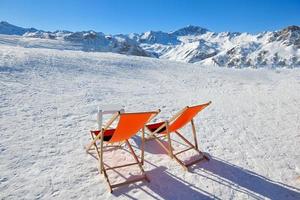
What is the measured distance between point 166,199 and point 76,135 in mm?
2943

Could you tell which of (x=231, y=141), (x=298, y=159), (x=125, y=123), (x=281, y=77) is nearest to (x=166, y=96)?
(x=231, y=141)

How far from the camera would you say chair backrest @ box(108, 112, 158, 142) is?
14.2 ft

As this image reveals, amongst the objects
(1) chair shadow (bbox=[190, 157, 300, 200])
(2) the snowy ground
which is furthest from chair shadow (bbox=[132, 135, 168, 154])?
(1) chair shadow (bbox=[190, 157, 300, 200])

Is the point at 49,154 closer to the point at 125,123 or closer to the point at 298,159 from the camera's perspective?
the point at 125,123

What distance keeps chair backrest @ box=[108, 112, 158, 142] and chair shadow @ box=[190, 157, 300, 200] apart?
53.3 inches

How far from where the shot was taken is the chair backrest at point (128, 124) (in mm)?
4316

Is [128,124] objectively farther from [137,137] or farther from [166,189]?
[137,137]

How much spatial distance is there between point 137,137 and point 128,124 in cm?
252

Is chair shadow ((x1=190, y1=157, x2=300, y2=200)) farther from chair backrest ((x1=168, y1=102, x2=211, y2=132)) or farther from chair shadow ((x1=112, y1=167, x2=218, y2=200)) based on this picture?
chair backrest ((x1=168, y1=102, x2=211, y2=132))

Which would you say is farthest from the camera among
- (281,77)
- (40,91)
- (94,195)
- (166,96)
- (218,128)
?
(281,77)

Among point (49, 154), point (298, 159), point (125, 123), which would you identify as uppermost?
point (125, 123)

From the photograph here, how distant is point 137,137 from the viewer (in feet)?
22.8

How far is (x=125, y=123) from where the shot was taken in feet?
14.5

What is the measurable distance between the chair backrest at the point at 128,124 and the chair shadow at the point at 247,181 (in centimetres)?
135
